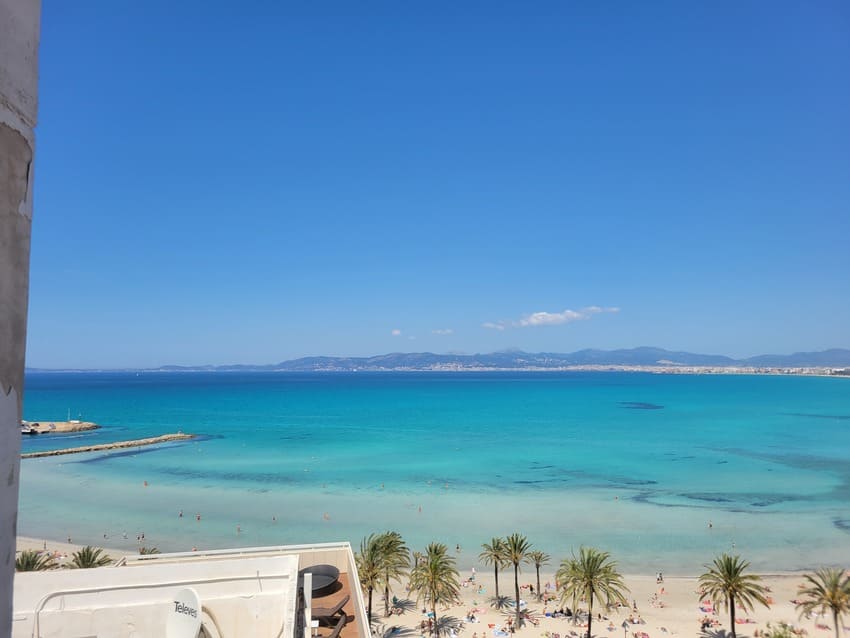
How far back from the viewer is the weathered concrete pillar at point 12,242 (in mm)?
2018

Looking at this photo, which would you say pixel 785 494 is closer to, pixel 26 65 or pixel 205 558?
pixel 205 558

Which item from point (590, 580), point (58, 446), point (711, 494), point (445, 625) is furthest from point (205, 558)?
point (58, 446)

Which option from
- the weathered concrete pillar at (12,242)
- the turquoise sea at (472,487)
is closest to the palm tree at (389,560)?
the turquoise sea at (472,487)

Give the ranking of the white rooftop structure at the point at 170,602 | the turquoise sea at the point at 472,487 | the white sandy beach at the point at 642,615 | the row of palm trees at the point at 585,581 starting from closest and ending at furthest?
1. the white rooftop structure at the point at 170,602
2. the row of palm trees at the point at 585,581
3. the white sandy beach at the point at 642,615
4. the turquoise sea at the point at 472,487

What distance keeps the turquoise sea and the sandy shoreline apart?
3.63 metres

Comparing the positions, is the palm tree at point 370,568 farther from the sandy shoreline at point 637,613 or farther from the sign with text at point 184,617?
the sign with text at point 184,617

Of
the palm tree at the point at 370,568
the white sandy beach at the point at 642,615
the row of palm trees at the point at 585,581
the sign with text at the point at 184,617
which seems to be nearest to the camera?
the sign with text at the point at 184,617

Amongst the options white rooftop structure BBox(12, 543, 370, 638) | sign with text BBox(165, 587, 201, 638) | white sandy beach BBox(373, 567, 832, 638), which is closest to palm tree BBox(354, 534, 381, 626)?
white sandy beach BBox(373, 567, 832, 638)

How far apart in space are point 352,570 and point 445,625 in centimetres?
1323

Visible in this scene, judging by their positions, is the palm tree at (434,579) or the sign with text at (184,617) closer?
the sign with text at (184,617)

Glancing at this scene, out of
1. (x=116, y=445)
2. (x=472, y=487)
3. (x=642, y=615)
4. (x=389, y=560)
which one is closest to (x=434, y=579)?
(x=389, y=560)

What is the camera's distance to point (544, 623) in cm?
2738

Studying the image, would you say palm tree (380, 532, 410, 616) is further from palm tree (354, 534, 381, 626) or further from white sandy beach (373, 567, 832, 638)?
white sandy beach (373, 567, 832, 638)

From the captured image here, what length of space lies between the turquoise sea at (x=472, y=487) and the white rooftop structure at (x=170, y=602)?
26.8 meters
